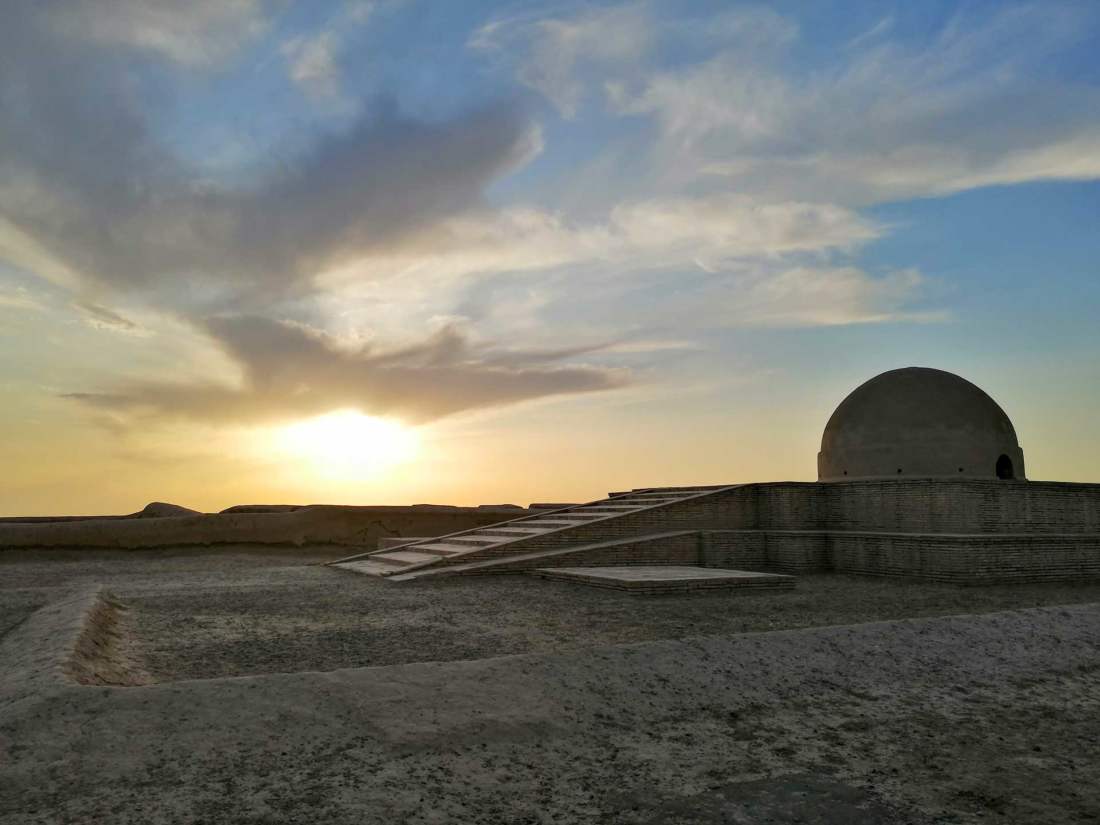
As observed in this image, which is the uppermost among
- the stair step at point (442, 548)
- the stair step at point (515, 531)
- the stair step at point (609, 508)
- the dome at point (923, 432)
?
the dome at point (923, 432)

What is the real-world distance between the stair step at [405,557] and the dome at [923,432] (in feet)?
26.2

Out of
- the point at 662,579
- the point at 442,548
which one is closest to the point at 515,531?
the point at 442,548

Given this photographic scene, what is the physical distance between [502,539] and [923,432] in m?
7.84

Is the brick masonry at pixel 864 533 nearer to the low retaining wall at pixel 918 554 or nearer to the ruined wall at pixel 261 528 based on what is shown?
the low retaining wall at pixel 918 554

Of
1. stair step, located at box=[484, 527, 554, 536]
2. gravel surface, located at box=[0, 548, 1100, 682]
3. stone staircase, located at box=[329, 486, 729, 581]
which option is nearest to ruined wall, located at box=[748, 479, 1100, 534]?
stone staircase, located at box=[329, 486, 729, 581]

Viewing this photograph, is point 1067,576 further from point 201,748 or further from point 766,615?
point 201,748

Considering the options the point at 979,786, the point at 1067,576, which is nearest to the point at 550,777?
the point at 979,786

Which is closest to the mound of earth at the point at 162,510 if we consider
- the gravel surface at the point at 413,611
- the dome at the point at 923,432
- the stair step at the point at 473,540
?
the gravel surface at the point at 413,611

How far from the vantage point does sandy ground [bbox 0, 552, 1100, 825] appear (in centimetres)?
331

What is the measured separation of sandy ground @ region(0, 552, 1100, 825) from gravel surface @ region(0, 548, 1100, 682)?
0.18ft

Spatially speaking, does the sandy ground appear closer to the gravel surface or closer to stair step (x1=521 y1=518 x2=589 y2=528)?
the gravel surface

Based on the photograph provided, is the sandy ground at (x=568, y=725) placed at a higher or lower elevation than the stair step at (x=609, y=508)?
lower

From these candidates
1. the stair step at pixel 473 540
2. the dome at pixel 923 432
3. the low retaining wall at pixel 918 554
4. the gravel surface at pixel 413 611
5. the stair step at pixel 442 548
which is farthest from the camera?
the dome at pixel 923 432

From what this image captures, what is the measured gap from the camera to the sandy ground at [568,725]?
130 inches
